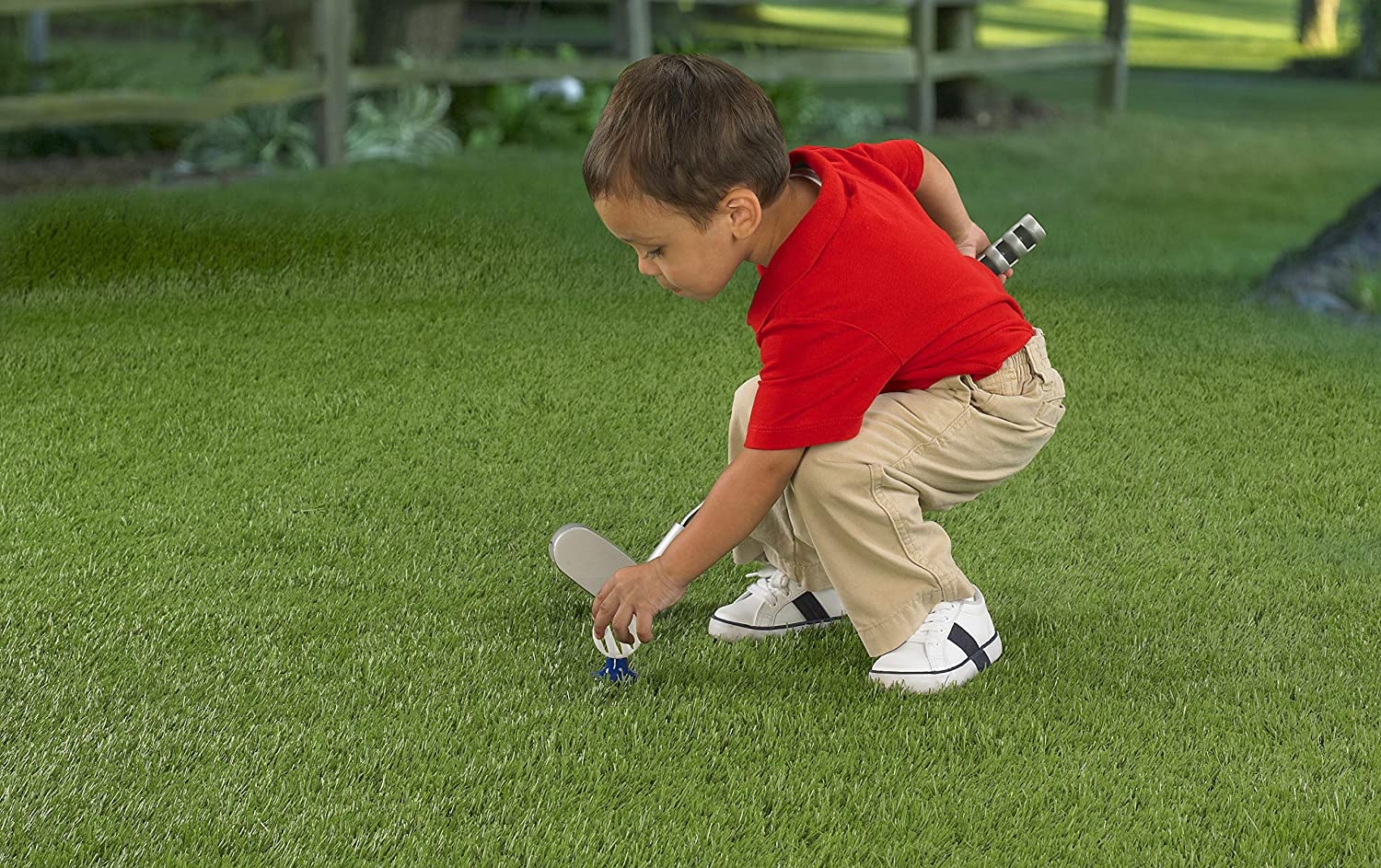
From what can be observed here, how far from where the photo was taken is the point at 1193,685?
84.6 inches

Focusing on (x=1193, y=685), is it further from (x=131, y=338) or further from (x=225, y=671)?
(x=131, y=338)

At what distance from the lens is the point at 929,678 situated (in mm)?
2104

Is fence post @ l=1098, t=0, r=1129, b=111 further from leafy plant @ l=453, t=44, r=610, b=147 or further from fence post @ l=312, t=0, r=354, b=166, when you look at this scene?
fence post @ l=312, t=0, r=354, b=166

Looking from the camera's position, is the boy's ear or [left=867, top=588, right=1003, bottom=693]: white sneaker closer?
the boy's ear

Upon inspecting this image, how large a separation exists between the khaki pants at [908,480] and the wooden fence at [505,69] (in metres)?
3.69

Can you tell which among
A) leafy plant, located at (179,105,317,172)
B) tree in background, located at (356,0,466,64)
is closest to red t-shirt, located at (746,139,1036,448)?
leafy plant, located at (179,105,317,172)

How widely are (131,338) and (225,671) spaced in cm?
186

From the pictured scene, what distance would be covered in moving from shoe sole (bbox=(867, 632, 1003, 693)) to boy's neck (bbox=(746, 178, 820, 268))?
616mm

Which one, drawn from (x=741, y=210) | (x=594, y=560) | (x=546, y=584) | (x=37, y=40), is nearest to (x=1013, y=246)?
(x=741, y=210)

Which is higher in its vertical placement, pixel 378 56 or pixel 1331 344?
pixel 378 56

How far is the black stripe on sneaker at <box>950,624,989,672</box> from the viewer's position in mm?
2137

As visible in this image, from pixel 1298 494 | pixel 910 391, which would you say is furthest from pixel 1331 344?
pixel 910 391

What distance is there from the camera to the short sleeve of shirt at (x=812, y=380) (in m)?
1.92

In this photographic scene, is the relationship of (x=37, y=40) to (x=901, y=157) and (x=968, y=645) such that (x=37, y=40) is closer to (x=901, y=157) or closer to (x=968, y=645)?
(x=901, y=157)
